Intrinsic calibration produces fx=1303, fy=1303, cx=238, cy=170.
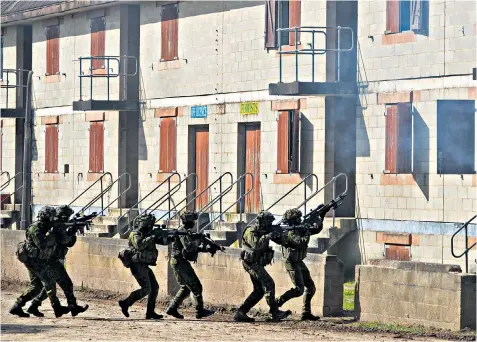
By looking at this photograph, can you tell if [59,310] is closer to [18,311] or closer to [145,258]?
[18,311]

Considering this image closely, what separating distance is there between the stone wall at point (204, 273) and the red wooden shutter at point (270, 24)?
19.1 ft

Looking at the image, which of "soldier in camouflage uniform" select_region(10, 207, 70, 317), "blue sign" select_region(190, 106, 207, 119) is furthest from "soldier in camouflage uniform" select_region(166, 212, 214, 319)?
"blue sign" select_region(190, 106, 207, 119)

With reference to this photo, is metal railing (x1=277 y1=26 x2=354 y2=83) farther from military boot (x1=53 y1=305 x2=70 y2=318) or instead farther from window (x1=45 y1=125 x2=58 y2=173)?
window (x1=45 y1=125 x2=58 y2=173)

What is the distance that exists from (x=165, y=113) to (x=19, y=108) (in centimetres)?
778

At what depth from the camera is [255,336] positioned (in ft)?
65.8

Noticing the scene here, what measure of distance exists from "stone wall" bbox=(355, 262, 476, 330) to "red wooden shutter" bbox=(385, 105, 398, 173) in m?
4.60

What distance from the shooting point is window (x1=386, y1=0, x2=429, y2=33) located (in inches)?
1021

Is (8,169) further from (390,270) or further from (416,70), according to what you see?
(390,270)

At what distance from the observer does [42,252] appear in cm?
2288

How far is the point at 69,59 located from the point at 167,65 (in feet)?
16.0

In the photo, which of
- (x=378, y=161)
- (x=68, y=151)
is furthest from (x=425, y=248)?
(x=68, y=151)

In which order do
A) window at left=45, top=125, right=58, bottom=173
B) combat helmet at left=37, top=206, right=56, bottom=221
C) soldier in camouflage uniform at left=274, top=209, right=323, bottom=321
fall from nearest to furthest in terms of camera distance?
1. soldier in camouflage uniform at left=274, top=209, right=323, bottom=321
2. combat helmet at left=37, top=206, right=56, bottom=221
3. window at left=45, top=125, right=58, bottom=173

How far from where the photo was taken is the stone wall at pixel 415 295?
1983 centimetres

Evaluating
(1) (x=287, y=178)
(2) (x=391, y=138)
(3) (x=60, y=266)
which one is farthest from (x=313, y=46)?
(3) (x=60, y=266)
